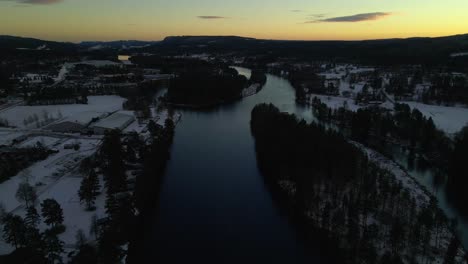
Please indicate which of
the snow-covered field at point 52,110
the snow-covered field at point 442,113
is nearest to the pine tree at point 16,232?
the snow-covered field at point 52,110

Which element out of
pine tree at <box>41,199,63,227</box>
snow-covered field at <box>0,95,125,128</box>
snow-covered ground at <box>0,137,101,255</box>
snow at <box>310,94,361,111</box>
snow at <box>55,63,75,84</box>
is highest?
snow at <box>55,63,75,84</box>

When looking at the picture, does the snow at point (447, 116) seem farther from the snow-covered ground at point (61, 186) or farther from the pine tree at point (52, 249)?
the pine tree at point (52, 249)

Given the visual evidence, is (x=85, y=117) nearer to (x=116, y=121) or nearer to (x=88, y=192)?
(x=116, y=121)

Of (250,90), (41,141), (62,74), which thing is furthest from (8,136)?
(62,74)

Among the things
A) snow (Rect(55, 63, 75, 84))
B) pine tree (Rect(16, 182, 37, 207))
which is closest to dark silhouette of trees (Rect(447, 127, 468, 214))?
pine tree (Rect(16, 182, 37, 207))

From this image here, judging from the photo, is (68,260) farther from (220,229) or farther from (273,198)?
(273,198)

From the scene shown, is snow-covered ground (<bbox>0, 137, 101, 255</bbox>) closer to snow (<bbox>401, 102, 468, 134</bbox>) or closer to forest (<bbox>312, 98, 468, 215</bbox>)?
forest (<bbox>312, 98, 468, 215</bbox>)
